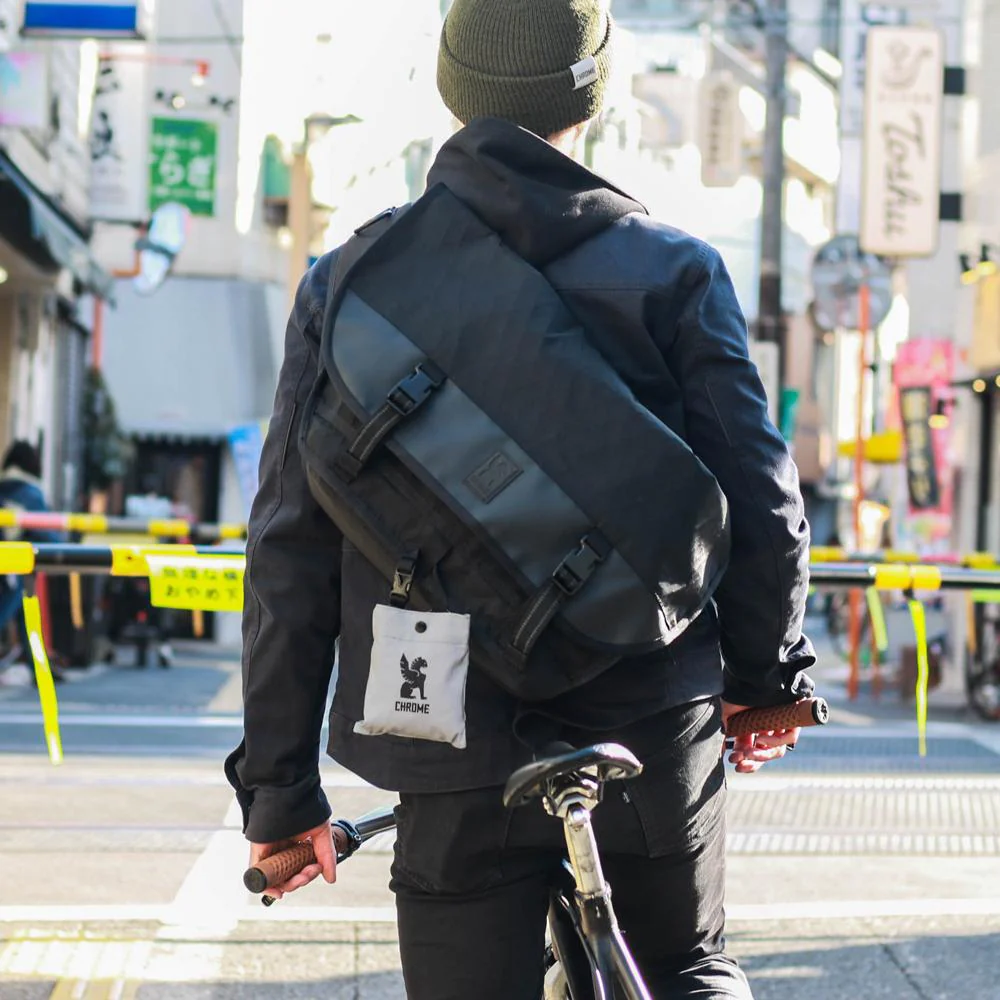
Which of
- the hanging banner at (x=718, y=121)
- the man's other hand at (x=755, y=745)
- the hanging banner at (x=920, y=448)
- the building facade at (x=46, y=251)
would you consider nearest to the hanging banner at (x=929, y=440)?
the hanging banner at (x=920, y=448)

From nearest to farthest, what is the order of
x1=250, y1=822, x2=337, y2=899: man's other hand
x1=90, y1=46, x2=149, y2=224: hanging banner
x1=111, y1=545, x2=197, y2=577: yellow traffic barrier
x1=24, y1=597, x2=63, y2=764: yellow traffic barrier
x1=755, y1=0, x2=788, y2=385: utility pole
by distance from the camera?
x1=250, y1=822, x2=337, y2=899: man's other hand < x1=24, y1=597, x2=63, y2=764: yellow traffic barrier < x1=111, y1=545, x2=197, y2=577: yellow traffic barrier < x1=90, y1=46, x2=149, y2=224: hanging banner < x1=755, y1=0, x2=788, y2=385: utility pole

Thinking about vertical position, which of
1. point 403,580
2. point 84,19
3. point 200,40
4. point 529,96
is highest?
point 200,40

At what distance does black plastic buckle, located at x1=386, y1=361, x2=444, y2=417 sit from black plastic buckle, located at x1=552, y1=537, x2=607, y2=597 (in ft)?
0.79

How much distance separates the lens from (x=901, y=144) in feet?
59.7

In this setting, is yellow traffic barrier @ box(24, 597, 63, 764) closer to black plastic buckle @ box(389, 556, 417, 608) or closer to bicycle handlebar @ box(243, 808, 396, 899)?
bicycle handlebar @ box(243, 808, 396, 899)

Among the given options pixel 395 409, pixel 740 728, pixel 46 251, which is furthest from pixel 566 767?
pixel 46 251

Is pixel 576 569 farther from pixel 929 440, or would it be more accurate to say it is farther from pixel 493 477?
pixel 929 440

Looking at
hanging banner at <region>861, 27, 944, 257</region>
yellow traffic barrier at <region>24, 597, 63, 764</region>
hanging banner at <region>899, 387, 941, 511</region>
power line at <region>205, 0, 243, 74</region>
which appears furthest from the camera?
power line at <region>205, 0, 243, 74</region>

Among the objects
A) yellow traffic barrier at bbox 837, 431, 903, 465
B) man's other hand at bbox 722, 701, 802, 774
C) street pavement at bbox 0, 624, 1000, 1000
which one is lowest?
street pavement at bbox 0, 624, 1000, 1000

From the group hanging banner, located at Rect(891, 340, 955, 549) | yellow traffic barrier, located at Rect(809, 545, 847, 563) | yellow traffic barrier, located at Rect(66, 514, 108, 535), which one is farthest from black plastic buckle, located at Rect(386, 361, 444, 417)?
hanging banner, located at Rect(891, 340, 955, 549)

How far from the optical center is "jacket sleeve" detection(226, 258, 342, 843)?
2051 millimetres

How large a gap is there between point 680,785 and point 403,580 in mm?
407

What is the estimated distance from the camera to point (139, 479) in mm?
22328

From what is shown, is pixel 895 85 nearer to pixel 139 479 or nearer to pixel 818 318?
pixel 818 318
